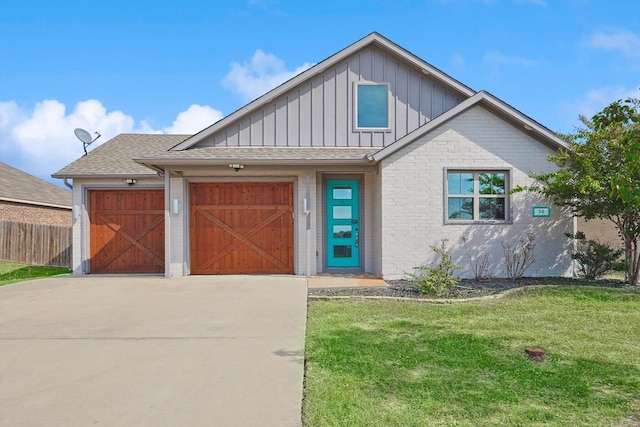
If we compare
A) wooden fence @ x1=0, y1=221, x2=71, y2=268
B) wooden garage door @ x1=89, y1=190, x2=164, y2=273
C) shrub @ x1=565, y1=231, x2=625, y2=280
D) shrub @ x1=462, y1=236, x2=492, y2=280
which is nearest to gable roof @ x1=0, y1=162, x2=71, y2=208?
wooden fence @ x1=0, y1=221, x2=71, y2=268

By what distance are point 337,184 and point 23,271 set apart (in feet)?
35.8

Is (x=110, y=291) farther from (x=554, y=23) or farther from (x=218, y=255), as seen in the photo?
(x=554, y=23)

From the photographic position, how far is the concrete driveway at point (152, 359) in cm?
321

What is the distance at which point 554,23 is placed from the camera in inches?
431

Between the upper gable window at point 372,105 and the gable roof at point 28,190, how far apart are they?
16884mm

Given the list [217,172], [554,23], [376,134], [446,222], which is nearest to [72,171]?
[217,172]

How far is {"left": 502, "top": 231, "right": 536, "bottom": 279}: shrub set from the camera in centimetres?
960

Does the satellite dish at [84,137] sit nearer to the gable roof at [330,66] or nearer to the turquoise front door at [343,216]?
the gable roof at [330,66]

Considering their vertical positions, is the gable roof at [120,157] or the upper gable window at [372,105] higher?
the upper gable window at [372,105]

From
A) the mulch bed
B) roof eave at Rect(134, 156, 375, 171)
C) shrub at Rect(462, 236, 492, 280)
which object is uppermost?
roof eave at Rect(134, 156, 375, 171)

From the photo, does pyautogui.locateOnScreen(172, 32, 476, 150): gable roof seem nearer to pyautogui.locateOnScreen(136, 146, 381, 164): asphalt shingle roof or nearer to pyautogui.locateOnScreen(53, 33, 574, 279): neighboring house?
pyautogui.locateOnScreen(53, 33, 574, 279): neighboring house

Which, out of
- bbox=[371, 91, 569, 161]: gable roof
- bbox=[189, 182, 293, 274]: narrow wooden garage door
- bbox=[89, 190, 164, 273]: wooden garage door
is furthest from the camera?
bbox=[89, 190, 164, 273]: wooden garage door

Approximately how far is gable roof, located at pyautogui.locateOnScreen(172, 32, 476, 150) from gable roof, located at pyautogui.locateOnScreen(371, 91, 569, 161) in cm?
172

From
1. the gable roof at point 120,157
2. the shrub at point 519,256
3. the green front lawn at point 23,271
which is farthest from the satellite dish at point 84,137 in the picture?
the shrub at point 519,256
